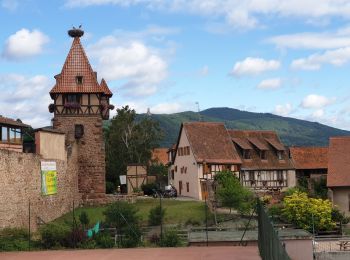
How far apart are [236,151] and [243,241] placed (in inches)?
1086

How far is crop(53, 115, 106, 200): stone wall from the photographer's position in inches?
1766

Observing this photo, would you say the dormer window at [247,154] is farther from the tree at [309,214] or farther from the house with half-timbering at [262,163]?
the tree at [309,214]

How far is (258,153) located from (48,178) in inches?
984

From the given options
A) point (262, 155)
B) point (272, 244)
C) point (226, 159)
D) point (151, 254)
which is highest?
point (262, 155)

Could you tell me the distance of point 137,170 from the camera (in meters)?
56.7

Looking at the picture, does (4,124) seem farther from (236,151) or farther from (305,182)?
(305,182)

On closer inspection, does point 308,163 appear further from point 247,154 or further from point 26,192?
point 26,192

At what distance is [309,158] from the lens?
195 ft

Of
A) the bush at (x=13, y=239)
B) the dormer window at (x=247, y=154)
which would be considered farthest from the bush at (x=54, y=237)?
the dormer window at (x=247, y=154)

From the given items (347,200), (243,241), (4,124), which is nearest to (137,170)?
(347,200)

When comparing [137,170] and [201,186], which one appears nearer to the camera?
[201,186]

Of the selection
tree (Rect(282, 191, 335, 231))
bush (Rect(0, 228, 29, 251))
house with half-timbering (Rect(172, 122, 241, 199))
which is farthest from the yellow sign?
house with half-timbering (Rect(172, 122, 241, 199))

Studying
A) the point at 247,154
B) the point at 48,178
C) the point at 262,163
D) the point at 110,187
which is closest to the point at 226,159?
the point at 247,154

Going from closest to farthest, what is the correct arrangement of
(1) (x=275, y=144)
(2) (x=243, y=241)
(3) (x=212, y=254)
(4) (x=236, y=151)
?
(3) (x=212, y=254) < (2) (x=243, y=241) < (4) (x=236, y=151) < (1) (x=275, y=144)
